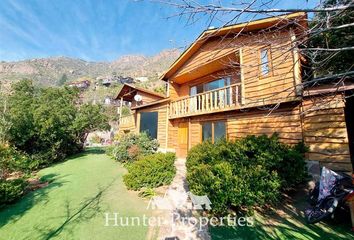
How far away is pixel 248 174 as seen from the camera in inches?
203

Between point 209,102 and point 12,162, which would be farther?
point 209,102

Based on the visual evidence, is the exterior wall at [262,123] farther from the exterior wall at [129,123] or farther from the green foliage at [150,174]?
the exterior wall at [129,123]

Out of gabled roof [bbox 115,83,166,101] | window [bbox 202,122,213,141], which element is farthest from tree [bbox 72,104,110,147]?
window [bbox 202,122,213,141]

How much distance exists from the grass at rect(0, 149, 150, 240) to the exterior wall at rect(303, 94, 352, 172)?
624 centimetres

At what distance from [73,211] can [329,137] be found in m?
8.72

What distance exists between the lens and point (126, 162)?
1274 centimetres

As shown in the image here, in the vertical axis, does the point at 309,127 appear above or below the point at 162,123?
below

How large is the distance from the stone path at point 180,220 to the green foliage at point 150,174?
26.0 inches

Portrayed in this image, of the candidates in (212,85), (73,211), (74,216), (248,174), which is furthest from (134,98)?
(248,174)

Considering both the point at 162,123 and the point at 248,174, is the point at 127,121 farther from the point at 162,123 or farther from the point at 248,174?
the point at 248,174

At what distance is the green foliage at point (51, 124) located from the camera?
42.8 ft

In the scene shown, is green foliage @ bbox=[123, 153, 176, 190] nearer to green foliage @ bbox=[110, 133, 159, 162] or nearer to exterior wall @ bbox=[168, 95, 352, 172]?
exterior wall @ bbox=[168, 95, 352, 172]

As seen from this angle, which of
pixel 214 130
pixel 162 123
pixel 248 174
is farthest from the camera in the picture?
pixel 162 123

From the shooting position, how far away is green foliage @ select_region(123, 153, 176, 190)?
7.71 meters
